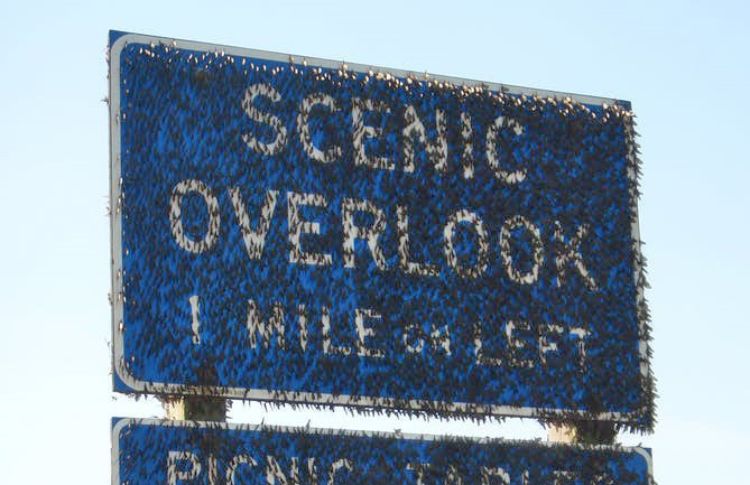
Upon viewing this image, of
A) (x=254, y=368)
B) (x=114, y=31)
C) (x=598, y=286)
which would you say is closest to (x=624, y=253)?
(x=598, y=286)

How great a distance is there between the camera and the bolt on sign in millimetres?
5027

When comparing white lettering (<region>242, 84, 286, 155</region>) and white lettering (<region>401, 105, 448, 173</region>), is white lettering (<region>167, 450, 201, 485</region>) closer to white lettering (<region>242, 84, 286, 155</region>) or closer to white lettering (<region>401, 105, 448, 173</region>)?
white lettering (<region>242, 84, 286, 155</region>)

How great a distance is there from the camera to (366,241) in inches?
210

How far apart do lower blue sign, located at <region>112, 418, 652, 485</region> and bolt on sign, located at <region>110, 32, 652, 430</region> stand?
13cm

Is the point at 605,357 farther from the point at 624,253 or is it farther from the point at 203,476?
the point at 203,476

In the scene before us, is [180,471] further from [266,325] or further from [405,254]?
[405,254]

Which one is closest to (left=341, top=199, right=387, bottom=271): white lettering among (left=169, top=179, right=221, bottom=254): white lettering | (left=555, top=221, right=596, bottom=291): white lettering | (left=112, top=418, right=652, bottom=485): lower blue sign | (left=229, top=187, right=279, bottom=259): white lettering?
(left=229, top=187, right=279, bottom=259): white lettering

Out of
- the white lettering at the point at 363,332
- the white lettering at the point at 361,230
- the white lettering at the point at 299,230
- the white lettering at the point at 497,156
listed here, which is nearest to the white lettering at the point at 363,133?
the white lettering at the point at 361,230

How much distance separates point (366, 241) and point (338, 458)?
2.35 feet

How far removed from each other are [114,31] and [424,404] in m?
1.49

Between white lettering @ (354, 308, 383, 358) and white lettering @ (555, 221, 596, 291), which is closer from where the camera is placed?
white lettering @ (354, 308, 383, 358)

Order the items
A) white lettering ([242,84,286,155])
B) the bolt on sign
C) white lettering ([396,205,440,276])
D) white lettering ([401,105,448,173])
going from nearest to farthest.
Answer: the bolt on sign
white lettering ([242,84,286,155])
white lettering ([396,205,440,276])
white lettering ([401,105,448,173])

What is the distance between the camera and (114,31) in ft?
17.3

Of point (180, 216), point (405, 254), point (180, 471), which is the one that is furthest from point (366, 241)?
point (180, 471)
